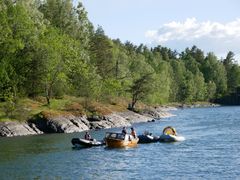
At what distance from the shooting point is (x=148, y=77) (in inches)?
4783

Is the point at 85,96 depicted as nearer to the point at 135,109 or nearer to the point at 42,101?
the point at 42,101

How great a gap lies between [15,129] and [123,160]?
3185 centimetres

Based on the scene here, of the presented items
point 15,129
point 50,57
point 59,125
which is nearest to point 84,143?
point 15,129

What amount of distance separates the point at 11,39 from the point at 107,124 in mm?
23395

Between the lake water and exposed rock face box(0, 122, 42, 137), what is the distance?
4.83 m

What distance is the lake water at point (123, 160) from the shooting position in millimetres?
44562

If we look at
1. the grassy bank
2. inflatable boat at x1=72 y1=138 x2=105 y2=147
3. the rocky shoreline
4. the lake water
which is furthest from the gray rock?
inflatable boat at x1=72 y1=138 x2=105 y2=147

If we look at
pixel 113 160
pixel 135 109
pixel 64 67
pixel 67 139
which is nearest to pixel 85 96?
pixel 64 67

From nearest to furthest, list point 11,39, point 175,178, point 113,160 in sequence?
point 175,178, point 113,160, point 11,39

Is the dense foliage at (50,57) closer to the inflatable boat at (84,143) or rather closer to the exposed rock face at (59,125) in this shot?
the exposed rock face at (59,125)

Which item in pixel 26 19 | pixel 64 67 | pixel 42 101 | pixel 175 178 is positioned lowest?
pixel 175 178

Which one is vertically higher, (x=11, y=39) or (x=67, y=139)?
(x=11, y=39)

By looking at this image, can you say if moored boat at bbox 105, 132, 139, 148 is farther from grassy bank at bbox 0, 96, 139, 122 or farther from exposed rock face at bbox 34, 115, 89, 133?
grassy bank at bbox 0, 96, 139, 122

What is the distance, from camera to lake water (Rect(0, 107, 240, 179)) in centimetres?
4456
